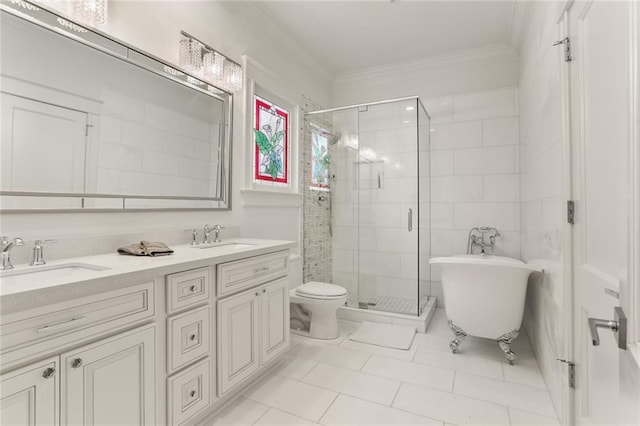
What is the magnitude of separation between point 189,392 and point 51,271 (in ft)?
2.68

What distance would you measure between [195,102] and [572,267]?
242cm

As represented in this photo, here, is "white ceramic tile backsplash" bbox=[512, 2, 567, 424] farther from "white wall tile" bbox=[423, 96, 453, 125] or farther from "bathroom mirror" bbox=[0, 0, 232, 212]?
"bathroom mirror" bbox=[0, 0, 232, 212]

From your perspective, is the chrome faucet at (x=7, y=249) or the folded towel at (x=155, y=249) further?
the folded towel at (x=155, y=249)

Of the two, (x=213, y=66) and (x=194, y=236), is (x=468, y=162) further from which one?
(x=194, y=236)

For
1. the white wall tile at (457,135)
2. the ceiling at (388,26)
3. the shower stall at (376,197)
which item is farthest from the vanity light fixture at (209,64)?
the white wall tile at (457,135)

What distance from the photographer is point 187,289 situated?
1.48 metres

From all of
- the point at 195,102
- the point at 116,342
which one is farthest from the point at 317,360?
the point at 195,102

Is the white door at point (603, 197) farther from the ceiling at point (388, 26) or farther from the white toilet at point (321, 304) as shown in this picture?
the white toilet at point (321, 304)

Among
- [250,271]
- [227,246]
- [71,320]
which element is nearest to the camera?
[71,320]

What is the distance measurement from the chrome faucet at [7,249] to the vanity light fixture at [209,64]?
1.37 metres

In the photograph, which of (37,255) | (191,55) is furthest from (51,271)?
(191,55)

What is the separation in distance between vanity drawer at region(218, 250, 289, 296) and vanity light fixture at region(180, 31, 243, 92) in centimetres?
132

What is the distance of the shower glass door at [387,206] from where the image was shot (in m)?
3.25

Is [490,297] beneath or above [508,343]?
above
